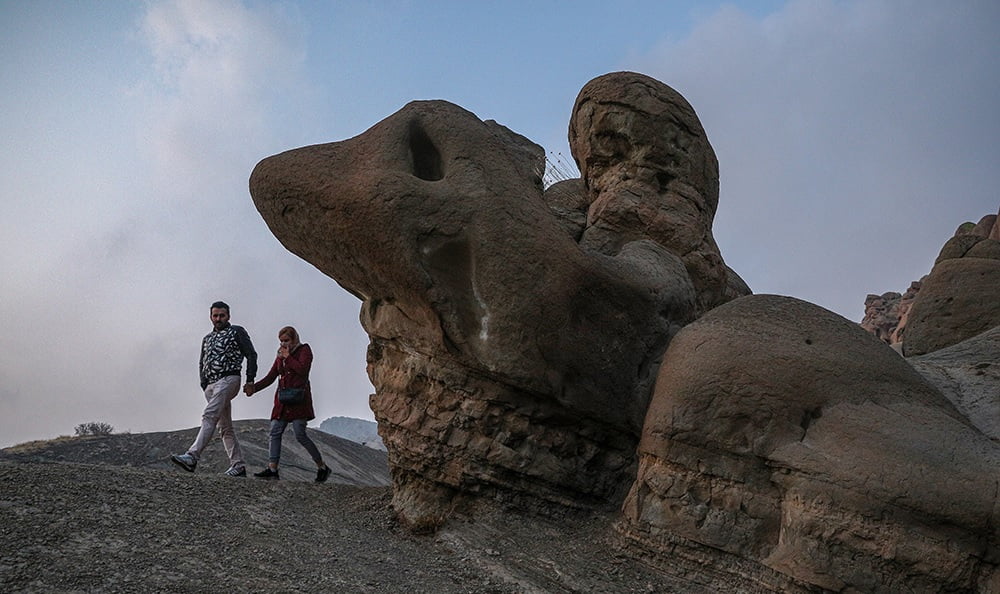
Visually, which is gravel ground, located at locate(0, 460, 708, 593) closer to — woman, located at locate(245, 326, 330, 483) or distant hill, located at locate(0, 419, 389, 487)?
woman, located at locate(245, 326, 330, 483)

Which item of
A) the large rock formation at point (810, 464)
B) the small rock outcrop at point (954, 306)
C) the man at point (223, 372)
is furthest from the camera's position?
the small rock outcrop at point (954, 306)

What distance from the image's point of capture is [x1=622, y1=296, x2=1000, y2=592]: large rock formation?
4.82 meters

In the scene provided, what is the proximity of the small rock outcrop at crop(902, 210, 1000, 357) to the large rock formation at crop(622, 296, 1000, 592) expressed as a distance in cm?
364

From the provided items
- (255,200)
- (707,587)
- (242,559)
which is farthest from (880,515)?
(255,200)

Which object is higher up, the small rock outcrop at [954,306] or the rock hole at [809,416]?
the small rock outcrop at [954,306]

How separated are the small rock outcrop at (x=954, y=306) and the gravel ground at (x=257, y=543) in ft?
17.7

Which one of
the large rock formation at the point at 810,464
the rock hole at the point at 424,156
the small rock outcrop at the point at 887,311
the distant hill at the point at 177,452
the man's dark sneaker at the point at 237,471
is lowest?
the distant hill at the point at 177,452

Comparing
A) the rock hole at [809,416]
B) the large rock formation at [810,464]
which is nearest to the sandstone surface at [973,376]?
the large rock formation at [810,464]

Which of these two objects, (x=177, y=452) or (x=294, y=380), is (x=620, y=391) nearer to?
(x=294, y=380)

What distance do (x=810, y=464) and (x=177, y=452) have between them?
1087 centimetres

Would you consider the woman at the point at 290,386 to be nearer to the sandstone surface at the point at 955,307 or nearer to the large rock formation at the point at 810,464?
the large rock formation at the point at 810,464

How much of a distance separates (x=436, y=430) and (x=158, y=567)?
89.8 inches

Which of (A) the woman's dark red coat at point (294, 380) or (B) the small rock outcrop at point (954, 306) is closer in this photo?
(A) the woman's dark red coat at point (294, 380)

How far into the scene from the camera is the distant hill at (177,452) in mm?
11773
